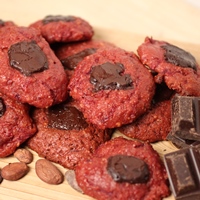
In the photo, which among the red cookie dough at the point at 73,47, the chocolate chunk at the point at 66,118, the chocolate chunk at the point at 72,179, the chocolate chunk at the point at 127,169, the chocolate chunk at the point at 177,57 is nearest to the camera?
the chocolate chunk at the point at 127,169

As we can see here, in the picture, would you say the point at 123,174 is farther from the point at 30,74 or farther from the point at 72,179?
the point at 30,74

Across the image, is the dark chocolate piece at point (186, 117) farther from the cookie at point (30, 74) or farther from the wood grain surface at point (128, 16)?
the wood grain surface at point (128, 16)

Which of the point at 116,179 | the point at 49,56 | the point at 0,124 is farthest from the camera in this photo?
the point at 49,56

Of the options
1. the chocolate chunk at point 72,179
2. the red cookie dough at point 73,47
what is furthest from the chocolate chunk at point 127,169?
the red cookie dough at point 73,47

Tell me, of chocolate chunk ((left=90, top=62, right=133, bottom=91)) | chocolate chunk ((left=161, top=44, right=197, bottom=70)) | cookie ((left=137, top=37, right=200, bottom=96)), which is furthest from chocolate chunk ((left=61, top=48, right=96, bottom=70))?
chocolate chunk ((left=161, top=44, right=197, bottom=70))

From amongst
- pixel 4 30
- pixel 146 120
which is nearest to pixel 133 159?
pixel 146 120

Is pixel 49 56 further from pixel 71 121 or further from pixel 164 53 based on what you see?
pixel 164 53
